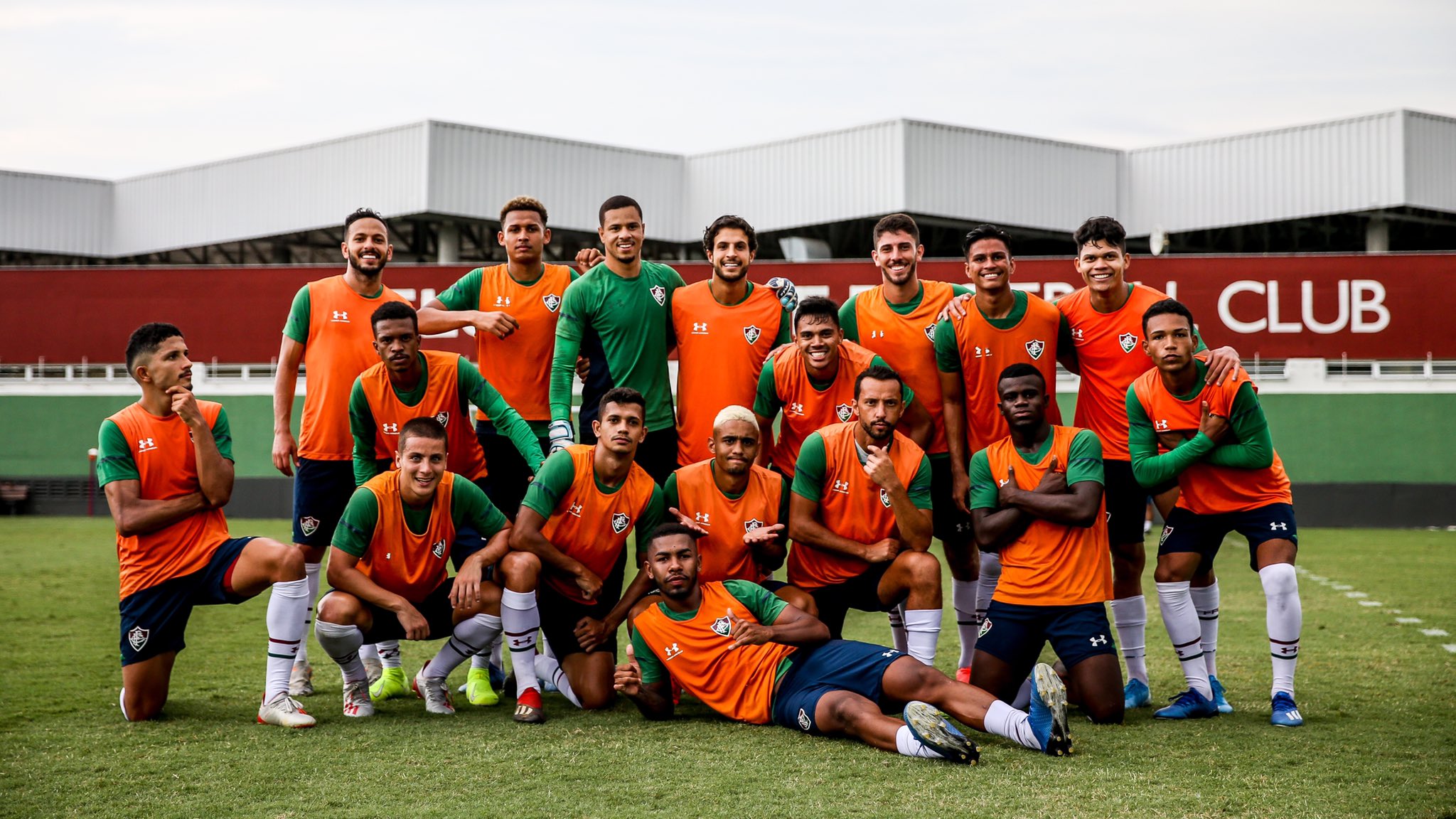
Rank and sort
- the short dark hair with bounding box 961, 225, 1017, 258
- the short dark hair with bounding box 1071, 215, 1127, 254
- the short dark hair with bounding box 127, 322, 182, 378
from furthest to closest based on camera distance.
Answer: the short dark hair with bounding box 961, 225, 1017, 258
the short dark hair with bounding box 1071, 215, 1127, 254
the short dark hair with bounding box 127, 322, 182, 378

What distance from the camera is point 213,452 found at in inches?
204

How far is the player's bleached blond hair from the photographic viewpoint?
5285mm

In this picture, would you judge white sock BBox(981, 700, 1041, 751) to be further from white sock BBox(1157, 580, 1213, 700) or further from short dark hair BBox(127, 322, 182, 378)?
short dark hair BBox(127, 322, 182, 378)

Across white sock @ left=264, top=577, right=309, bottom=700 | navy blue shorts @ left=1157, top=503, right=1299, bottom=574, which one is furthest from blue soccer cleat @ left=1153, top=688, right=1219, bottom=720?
white sock @ left=264, top=577, right=309, bottom=700

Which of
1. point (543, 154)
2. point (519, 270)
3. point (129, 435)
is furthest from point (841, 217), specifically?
point (129, 435)

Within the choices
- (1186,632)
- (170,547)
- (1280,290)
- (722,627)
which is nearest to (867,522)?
(722,627)

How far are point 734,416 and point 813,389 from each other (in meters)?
0.66

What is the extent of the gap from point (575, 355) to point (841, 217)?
19284 mm

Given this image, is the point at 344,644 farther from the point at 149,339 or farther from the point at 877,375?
the point at 877,375

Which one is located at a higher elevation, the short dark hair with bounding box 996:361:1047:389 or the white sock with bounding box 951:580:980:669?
the short dark hair with bounding box 996:361:1047:389

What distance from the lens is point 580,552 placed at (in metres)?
5.54

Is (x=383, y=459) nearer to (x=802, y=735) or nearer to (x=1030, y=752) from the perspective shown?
(x=802, y=735)

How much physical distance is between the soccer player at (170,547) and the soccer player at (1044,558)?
118 inches

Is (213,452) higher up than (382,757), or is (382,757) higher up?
(213,452)
